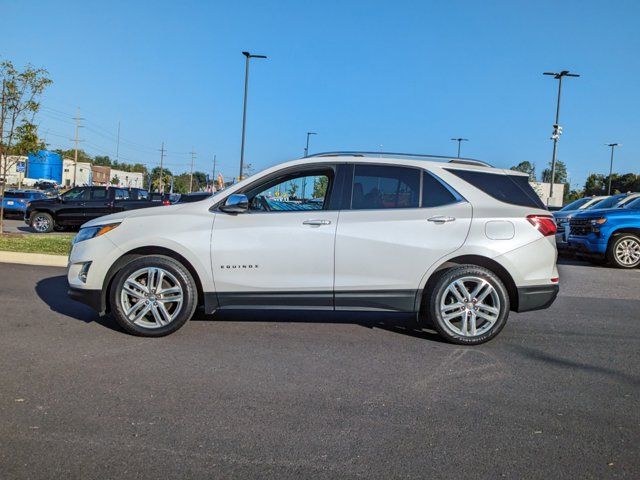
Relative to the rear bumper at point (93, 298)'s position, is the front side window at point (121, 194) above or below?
above

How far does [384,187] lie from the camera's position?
576 cm

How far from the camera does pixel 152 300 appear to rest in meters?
5.61

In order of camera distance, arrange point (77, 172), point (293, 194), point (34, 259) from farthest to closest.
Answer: point (77, 172)
point (34, 259)
point (293, 194)

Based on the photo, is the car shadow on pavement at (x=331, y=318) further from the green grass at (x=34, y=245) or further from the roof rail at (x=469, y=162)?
the green grass at (x=34, y=245)

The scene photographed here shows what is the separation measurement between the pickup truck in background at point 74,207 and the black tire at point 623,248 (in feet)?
49.3

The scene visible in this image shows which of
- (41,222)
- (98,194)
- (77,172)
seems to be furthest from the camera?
(77,172)

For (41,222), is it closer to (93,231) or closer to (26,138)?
(26,138)

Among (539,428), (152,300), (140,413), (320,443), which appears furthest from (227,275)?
(539,428)

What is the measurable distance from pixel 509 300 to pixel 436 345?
0.85 meters

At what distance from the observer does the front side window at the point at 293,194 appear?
579 centimetres

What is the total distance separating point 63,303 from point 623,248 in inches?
449

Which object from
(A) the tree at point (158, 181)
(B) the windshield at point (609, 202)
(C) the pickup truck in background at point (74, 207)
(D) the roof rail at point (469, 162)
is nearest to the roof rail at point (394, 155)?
(D) the roof rail at point (469, 162)

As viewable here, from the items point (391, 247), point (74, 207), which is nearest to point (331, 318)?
point (391, 247)

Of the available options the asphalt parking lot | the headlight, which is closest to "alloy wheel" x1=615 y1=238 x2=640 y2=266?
the asphalt parking lot
